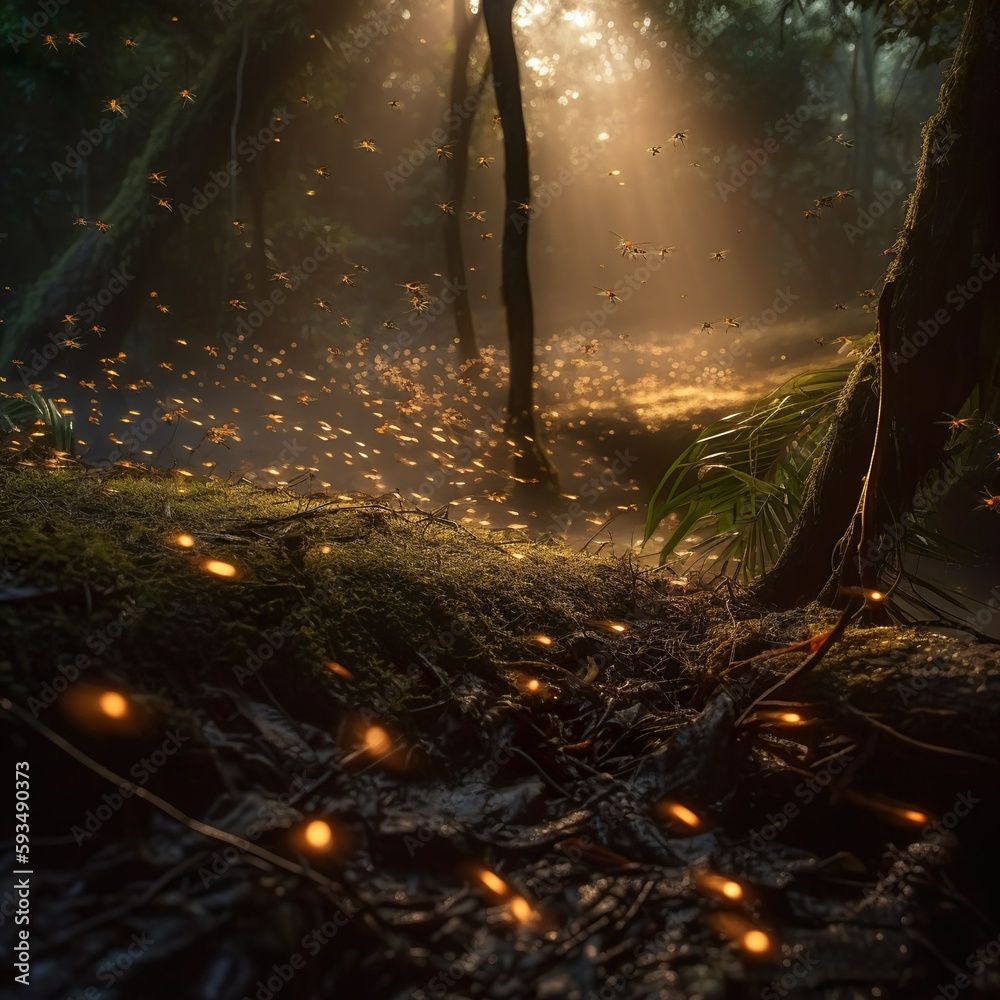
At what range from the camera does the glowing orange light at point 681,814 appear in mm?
1375

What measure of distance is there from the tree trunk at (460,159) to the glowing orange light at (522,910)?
9333 mm

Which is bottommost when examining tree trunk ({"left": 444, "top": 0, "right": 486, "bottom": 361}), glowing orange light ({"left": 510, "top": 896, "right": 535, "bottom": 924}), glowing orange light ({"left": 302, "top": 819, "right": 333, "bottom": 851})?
glowing orange light ({"left": 510, "top": 896, "right": 535, "bottom": 924})

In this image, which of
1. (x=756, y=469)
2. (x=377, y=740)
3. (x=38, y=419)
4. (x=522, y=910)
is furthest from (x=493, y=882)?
(x=38, y=419)

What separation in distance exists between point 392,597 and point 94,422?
25.7ft

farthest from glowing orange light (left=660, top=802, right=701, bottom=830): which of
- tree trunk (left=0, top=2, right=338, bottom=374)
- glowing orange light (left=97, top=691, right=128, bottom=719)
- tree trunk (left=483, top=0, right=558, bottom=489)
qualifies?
tree trunk (left=0, top=2, right=338, bottom=374)

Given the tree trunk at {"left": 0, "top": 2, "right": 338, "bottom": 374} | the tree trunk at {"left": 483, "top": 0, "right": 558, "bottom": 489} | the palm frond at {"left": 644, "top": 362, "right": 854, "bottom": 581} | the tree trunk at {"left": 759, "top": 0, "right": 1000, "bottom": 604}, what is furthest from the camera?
the tree trunk at {"left": 0, "top": 2, "right": 338, "bottom": 374}

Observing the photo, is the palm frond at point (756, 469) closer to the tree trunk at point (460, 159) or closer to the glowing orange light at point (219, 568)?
the glowing orange light at point (219, 568)

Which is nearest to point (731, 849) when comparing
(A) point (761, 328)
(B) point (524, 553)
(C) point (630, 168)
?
(B) point (524, 553)

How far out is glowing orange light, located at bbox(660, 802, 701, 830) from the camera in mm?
1375

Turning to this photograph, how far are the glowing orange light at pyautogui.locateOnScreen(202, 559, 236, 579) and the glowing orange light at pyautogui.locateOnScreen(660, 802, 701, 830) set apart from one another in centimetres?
103

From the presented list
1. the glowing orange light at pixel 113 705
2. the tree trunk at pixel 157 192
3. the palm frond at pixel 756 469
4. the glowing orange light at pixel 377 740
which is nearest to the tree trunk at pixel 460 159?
the tree trunk at pixel 157 192

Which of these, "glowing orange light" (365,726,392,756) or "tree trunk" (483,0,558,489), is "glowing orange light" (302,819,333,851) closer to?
"glowing orange light" (365,726,392,756)

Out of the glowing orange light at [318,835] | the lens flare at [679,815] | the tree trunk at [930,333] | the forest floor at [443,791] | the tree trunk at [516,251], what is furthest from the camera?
the tree trunk at [516,251]

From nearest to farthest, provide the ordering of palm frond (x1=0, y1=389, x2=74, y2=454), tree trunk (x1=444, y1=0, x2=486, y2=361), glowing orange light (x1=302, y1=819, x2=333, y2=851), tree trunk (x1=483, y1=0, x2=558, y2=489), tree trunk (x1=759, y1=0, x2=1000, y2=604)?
1. glowing orange light (x1=302, y1=819, x2=333, y2=851)
2. tree trunk (x1=759, y1=0, x2=1000, y2=604)
3. palm frond (x1=0, y1=389, x2=74, y2=454)
4. tree trunk (x1=483, y1=0, x2=558, y2=489)
5. tree trunk (x1=444, y1=0, x2=486, y2=361)
